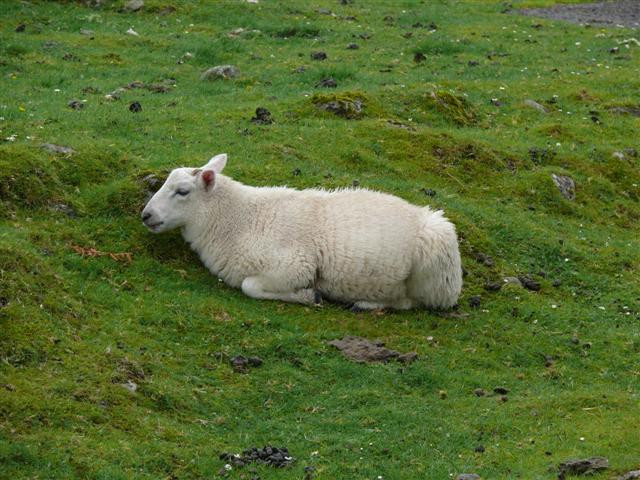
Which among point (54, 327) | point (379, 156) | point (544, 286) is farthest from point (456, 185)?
point (54, 327)

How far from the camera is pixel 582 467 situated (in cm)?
1115

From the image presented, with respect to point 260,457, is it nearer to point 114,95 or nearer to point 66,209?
point 66,209

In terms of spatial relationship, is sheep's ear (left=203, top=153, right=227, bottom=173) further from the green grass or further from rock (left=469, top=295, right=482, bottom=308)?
rock (left=469, top=295, right=482, bottom=308)

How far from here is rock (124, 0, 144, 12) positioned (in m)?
31.8

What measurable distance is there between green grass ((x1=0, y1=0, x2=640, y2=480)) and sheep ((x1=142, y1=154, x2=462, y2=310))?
0.36m

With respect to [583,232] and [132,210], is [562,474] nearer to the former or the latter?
[132,210]

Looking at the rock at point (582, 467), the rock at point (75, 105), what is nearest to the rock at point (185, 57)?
the rock at point (75, 105)

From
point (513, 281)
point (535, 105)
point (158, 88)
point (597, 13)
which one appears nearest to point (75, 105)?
point (158, 88)

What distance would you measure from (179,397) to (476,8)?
29429 millimetres

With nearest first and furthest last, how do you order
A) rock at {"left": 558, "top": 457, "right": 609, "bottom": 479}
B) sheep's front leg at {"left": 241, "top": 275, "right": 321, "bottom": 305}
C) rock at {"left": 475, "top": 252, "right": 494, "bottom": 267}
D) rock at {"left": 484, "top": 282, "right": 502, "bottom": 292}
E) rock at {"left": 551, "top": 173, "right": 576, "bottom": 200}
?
rock at {"left": 558, "top": 457, "right": 609, "bottom": 479} < sheep's front leg at {"left": 241, "top": 275, "right": 321, "bottom": 305} < rock at {"left": 484, "top": 282, "right": 502, "bottom": 292} < rock at {"left": 475, "top": 252, "right": 494, "bottom": 267} < rock at {"left": 551, "top": 173, "right": 576, "bottom": 200}

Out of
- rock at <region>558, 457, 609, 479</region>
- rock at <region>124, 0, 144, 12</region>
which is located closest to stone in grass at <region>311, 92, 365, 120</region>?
rock at <region>124, 0, 144, 12</region>

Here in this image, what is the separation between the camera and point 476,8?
38750 mm

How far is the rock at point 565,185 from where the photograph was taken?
21.2 meters

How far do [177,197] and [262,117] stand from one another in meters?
5.81
